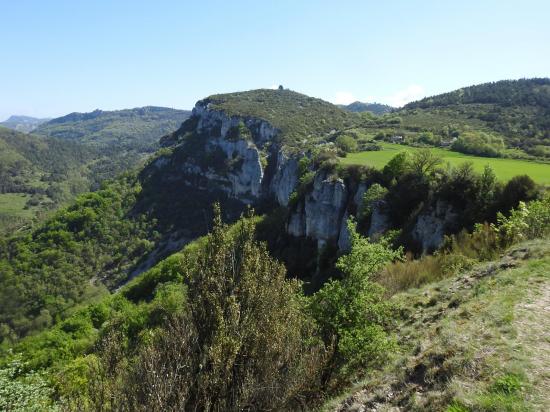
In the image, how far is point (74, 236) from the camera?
106 m

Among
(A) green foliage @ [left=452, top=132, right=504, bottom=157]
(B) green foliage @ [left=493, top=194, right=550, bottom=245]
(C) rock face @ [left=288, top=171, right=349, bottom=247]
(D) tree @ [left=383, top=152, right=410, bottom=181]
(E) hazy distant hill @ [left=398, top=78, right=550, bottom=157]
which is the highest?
(E) hazy distant hill @ [left=398, top=78, right=550, bottom=157]

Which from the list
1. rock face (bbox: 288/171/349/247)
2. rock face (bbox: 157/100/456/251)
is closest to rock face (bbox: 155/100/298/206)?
rock face (bbox: 157/100/456/251)

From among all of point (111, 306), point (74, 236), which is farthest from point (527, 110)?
point (74, 236)

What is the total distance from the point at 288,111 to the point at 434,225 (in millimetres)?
114453

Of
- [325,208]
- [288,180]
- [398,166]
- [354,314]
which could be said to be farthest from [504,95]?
[354,314]

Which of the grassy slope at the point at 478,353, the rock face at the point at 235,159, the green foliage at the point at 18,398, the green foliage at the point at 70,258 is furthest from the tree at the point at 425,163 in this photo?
the green foliage at the point at 70,258

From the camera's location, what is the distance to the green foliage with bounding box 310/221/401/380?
424 inches

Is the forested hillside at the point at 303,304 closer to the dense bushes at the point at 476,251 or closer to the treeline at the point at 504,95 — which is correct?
the dense bushes at the point at 476,251

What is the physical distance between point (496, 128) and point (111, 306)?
257 feet

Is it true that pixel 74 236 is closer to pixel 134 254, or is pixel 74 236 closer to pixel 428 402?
pixel 134 254

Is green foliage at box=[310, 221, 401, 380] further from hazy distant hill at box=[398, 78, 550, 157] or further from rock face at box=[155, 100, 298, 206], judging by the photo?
rock face at box=[155, 100, 298, 206]

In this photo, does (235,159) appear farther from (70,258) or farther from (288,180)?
(70,258)

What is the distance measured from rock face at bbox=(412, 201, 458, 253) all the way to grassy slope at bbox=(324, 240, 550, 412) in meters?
13.2

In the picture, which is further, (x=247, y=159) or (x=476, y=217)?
(x=247, y=159)
